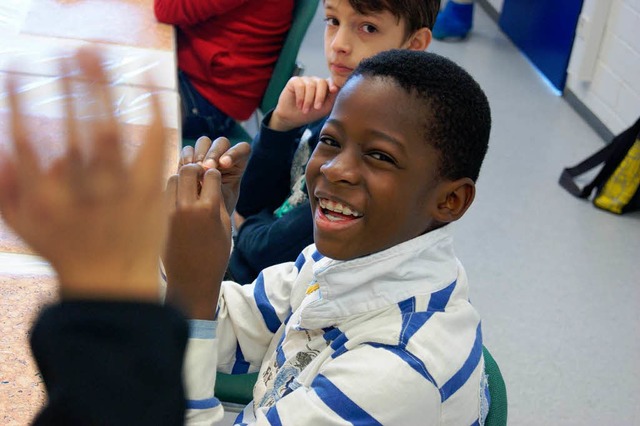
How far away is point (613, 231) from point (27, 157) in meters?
2.97

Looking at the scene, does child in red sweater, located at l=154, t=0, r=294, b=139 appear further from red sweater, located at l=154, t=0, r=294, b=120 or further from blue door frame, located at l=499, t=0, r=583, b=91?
blue door frame, located at l=499, t=0, r=583, b=91

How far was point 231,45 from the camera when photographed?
2.51 meters

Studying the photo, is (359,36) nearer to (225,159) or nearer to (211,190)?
(225,159)

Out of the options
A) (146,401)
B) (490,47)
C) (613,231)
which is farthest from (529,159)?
(146,401)

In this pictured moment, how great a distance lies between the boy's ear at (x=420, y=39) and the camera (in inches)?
64.5

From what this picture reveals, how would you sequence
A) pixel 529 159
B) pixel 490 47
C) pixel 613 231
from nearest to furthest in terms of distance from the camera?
pixel 613 231 → pixel 529 159 → pixel 490 47

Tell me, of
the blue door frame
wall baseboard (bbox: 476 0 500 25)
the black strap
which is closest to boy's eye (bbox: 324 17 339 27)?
the black strap

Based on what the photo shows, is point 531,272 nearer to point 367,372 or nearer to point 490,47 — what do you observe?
point 367,372

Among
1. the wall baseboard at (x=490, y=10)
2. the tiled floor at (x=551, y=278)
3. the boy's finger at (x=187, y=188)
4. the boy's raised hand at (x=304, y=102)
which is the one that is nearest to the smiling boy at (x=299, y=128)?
the boy's raised hand at (x=304, y=102)

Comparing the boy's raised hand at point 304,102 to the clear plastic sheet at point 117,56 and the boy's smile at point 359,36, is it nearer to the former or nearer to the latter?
the boy's smile at point 359,36

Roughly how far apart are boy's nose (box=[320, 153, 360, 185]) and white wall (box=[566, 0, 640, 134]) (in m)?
2.88

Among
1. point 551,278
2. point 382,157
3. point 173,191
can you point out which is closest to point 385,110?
point 382,157

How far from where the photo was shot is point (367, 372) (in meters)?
0.91

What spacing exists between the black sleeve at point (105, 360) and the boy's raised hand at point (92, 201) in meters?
0.01
